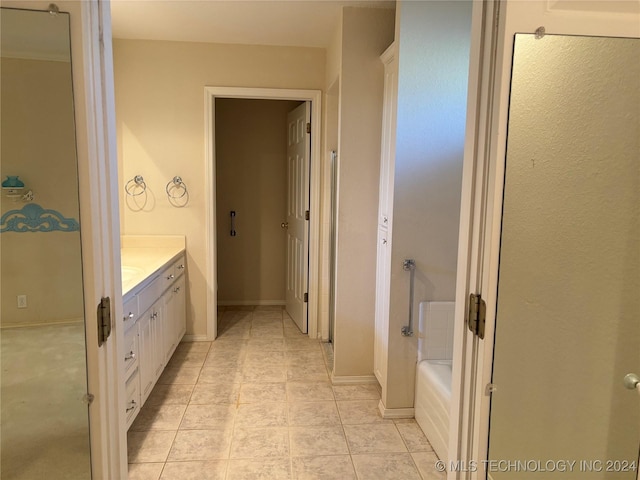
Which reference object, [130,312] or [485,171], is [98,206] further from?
[130,312]

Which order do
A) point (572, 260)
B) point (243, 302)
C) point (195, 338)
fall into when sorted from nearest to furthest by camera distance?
point (572, 260), point (195, 338), point (243, 302)

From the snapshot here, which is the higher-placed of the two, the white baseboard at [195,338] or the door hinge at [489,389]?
the door hinge at [489,389]

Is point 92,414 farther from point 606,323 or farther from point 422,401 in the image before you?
point 422,401

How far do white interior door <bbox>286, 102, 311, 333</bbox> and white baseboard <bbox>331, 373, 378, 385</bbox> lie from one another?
1.04 metres

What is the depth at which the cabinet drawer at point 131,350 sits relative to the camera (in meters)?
2.16

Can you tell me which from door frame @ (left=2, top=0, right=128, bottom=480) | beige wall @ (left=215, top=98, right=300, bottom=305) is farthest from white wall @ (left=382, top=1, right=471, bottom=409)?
beige wall @ (left=215, top=98, right=300, bottom=305)

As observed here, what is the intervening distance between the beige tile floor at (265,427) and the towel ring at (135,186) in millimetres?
1383

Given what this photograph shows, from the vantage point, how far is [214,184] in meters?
3.68

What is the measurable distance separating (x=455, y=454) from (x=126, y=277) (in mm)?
2149

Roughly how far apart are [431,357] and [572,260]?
1570 millimetres

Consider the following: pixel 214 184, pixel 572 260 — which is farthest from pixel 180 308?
pixel 572 260

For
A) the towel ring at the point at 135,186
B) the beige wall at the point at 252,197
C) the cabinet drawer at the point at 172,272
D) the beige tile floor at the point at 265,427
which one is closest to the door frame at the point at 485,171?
the beige tile floor at the point at 265,427

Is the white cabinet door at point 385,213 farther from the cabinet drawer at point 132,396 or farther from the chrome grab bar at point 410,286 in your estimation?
the cabinet drawer at point 132,396

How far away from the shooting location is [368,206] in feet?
9.52
